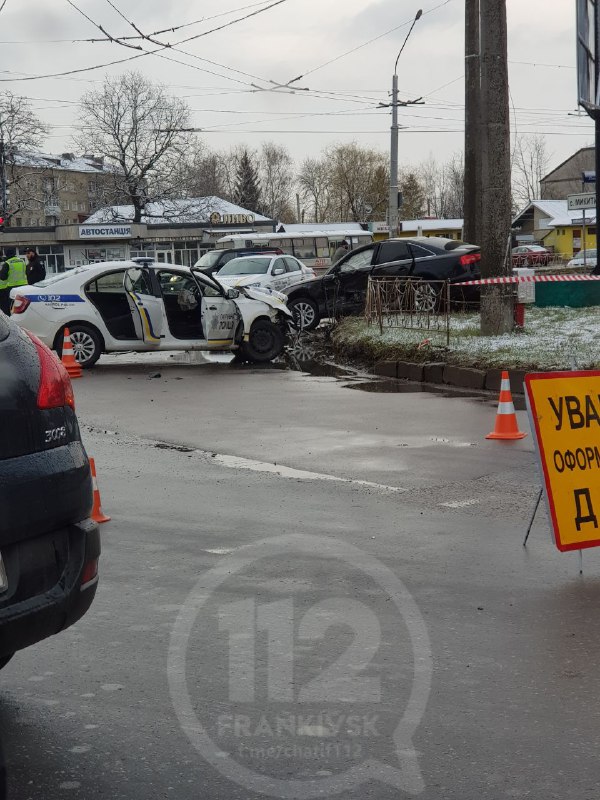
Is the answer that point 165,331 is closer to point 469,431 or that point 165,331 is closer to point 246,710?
point 469,431

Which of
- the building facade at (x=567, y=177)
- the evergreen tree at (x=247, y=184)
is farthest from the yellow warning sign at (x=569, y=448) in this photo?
the evergreen tree at (x=247, y=184)

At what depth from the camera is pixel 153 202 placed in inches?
3295

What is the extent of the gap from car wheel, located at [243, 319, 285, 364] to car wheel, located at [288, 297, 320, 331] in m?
4.15

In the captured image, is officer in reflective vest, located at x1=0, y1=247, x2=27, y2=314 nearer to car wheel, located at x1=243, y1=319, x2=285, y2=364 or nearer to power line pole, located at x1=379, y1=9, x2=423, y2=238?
car wheel, located at x1=243, y1=319, x2=285, y2=364

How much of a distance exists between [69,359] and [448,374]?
5316 mm

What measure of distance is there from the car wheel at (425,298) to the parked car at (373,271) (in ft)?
9.38

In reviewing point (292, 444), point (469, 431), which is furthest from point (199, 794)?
point (469, 431)

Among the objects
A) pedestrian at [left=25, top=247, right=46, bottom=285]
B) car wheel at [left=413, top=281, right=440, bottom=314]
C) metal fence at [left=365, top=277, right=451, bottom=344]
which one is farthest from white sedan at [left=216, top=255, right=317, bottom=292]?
car wheel at [left=413, top=281, right=440, bottom=314]

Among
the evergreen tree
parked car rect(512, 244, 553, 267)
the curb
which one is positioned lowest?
parked car rect(512, 244, 553, 267)

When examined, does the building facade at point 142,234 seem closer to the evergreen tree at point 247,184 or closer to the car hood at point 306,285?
the evergreen tree at point 247,184

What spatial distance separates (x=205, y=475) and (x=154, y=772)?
5.20m

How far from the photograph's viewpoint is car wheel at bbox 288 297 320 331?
22.4m

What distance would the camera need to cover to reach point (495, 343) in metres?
15.8

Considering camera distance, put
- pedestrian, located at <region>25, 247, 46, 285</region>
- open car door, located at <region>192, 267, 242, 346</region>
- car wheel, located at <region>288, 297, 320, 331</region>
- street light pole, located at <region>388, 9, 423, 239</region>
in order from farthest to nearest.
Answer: street light pole, located at <region>388, 9, 423, 239</region>, pedestrian, located at <region>25, 247, 46, 285</region>, car wheel, located at <region>288, 297, 320, 331</region>, open car door, located at <region>192, 267, 242, 346</region>
